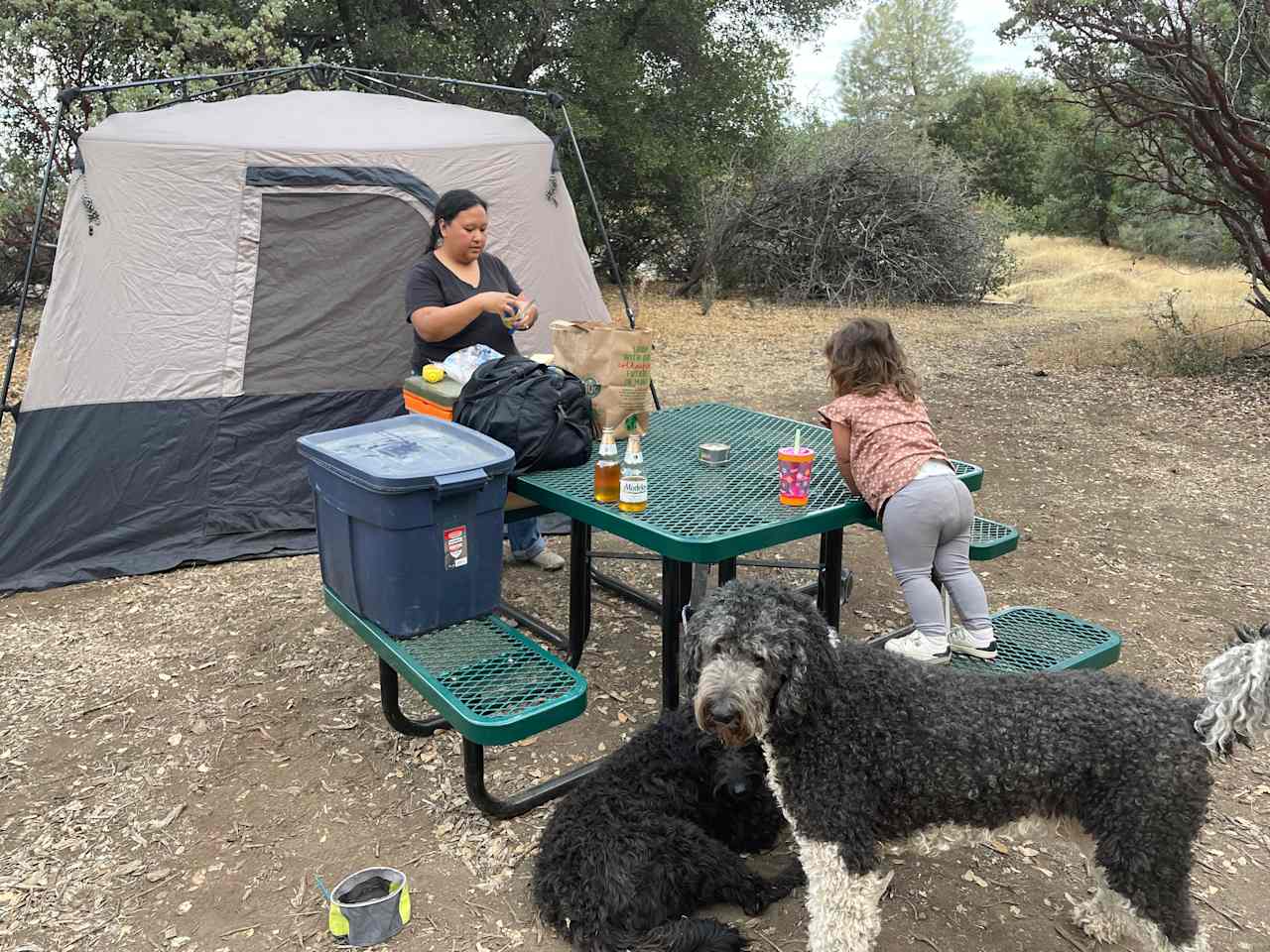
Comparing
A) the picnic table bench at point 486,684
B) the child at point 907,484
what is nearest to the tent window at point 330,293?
the picnic table bench at point 486,684

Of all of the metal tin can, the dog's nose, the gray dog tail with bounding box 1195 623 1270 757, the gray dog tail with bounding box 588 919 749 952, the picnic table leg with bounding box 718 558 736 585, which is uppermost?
the metal tin can

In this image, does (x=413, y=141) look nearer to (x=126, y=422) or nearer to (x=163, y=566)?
(x=126, y=422)

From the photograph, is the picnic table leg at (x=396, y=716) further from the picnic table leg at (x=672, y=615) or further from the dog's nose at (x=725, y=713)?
the dog's nose at (x=725, y=713)

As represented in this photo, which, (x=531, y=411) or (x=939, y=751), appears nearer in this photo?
(x=939, y=751)

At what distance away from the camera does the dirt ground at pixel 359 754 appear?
2.37m

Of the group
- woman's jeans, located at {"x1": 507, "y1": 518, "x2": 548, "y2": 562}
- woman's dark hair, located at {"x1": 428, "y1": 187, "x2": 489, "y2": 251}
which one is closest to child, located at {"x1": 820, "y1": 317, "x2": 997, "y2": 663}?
woman's dark hair, located at {"x1": 428, "y1": 187, "x2": 489, "y2": 251}

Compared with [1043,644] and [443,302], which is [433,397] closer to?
[443,302]

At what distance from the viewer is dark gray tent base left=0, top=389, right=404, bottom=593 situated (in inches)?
173

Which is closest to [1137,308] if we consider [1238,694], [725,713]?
[1238,694]

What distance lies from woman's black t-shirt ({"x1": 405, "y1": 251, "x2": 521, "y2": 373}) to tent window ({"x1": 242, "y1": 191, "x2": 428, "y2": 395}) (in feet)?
4.32

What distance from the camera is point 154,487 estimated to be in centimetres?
459

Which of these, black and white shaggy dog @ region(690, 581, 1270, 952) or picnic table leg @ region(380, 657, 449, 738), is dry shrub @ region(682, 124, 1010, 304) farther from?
black and white shaggy dog @ region(690, 581, 1270, 952)

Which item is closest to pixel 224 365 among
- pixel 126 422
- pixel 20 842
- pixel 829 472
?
pixel 126 422

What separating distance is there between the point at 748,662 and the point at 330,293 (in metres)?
3.73
